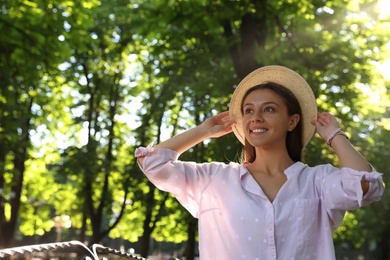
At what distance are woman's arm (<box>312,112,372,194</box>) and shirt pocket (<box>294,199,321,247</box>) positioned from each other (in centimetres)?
19

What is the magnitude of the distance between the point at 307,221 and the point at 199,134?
2.26 feet

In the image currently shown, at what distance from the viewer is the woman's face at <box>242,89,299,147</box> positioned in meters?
3.08

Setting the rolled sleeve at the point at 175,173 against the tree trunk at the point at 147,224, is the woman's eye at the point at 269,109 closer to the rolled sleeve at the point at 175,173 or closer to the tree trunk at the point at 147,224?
the rolled sleeve at the point at 175,173

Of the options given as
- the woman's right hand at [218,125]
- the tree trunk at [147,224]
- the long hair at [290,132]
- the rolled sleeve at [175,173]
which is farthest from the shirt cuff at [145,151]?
the tree trunk at [147,224]

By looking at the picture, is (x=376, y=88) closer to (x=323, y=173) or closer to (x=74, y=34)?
(x=74, y=34)

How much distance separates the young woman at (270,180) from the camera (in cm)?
284

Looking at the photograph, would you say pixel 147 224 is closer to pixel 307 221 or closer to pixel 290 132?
pixel 290 132

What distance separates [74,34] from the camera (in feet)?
43.5

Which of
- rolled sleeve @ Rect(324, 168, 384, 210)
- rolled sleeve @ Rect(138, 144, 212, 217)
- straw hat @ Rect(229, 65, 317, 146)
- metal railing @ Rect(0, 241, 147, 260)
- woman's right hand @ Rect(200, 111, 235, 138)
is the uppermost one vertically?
straw hat @ Rect(229, 65, 317, 146)

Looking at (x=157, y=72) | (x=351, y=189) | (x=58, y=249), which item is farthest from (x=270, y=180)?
(x=157, y=72)

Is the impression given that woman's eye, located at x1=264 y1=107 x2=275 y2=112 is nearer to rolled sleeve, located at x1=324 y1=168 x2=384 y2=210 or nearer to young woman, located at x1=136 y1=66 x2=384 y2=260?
young woman, located at x1=136 y1=66 x2=384 y2=260

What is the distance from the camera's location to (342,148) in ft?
9.91

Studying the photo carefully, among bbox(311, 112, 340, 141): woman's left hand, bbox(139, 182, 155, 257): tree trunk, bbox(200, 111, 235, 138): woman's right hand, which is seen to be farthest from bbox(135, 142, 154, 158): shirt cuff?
bbox(139, 182, 155, 257): tree trunk

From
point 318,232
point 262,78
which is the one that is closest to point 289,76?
point 262,78
